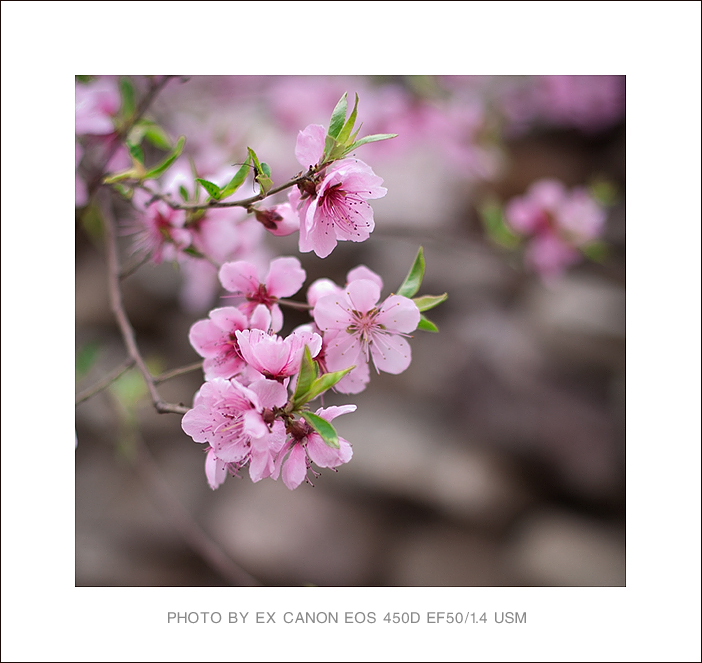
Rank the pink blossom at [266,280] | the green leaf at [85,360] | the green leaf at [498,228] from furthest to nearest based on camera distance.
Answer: the green leaf at [498,228], the green leaf at [85,360], the pink blossom at [266,280]

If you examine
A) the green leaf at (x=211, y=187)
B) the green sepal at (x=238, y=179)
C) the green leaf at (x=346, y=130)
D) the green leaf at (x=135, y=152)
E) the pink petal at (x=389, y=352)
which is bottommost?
the pink petal at (x=389, y=352)

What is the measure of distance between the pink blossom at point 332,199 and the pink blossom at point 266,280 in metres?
0.06

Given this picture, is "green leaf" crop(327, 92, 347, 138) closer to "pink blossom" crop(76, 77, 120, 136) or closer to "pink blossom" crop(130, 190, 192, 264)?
"pink blossom" crop(130, 190, 192, 264)

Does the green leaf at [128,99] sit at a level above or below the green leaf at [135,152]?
above

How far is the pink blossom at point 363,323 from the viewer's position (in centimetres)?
50

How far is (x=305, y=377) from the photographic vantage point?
44 centimetres

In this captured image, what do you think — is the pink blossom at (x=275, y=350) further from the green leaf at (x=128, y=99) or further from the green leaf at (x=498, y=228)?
the green leaf at (x=498, y=228)

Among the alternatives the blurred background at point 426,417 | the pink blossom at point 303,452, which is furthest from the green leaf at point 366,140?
the blurred background at point 426,417

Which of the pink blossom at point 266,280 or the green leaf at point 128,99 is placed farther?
the green leaf at point 128,99

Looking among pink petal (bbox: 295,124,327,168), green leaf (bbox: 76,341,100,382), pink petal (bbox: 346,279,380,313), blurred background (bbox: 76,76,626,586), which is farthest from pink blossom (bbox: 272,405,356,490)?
blurred background (bbox: 76,76,626,586)

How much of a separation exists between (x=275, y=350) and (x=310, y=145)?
0.18 m

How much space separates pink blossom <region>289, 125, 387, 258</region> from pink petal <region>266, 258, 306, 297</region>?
2.1 inches

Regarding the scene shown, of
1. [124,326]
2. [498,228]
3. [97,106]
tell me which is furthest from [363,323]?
[498,228]

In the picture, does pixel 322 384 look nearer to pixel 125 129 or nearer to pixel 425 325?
pixel 425 325
